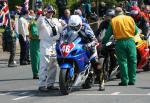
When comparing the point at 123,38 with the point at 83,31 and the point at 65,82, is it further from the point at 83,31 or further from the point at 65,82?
the point at 65,82

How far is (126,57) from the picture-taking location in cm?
1451

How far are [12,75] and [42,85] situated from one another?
14.0ft

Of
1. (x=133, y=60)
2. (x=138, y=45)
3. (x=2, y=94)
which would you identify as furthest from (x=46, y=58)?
(x=138, y=45)

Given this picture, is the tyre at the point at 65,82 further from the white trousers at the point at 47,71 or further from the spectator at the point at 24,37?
the spectator at the point at 24,37

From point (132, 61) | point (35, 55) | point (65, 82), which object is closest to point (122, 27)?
point (132, 61)

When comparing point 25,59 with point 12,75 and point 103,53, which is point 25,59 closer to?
point 12,75

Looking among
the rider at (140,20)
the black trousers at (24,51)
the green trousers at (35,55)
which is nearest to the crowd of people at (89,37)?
the green trousers at (35,55)

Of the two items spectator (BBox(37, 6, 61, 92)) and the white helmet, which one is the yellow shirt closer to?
the white helmet

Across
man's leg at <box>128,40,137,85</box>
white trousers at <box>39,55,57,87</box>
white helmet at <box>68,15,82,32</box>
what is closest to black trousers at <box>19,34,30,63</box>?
man's leg at <box>128,40,137,85</box>

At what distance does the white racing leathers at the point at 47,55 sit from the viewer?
13766 millimetres

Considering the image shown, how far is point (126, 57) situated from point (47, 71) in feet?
6.60

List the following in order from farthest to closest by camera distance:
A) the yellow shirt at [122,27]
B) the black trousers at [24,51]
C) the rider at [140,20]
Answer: the black trousers at [24,51] < the rider at [140,20] < the yellow shirt at [122,27]

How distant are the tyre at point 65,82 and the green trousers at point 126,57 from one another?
6.15 feet

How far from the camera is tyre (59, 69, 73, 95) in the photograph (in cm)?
1270
